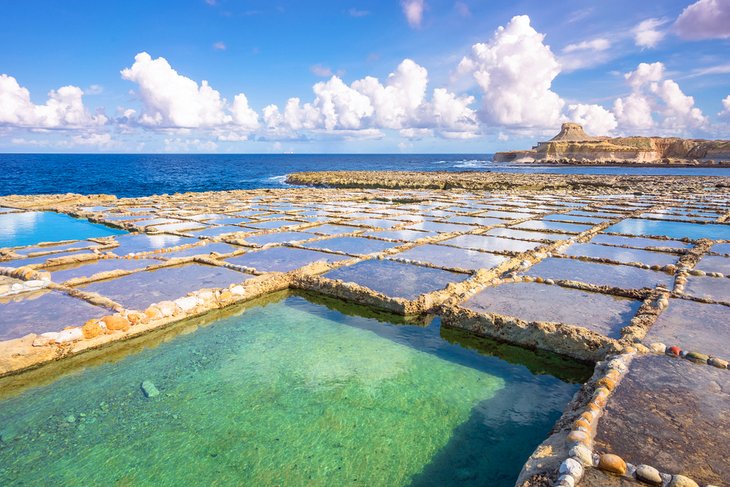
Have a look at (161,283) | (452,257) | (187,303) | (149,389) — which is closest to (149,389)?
(149,389)

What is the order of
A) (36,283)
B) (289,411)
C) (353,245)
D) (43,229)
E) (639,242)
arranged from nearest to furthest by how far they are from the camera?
(289,411), (36,283), (353,245), (639,242), (43,229)

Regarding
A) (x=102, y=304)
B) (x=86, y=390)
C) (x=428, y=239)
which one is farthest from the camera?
(x=428, y=239)

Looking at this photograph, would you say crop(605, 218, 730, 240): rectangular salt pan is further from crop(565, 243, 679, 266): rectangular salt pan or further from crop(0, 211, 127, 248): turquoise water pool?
crop(0, 211, 127, 248): turquoise water pool

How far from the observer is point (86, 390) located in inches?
162

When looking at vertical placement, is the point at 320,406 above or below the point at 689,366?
below

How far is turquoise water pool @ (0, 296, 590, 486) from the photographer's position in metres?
3.08

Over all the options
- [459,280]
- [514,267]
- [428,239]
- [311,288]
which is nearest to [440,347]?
[459,280]

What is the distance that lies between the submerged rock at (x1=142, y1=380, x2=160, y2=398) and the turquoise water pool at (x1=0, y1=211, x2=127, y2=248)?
8.53 m

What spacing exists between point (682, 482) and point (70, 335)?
5.61 m

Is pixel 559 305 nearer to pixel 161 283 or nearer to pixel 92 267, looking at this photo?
pixel 161 283

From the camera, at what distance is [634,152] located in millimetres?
110312

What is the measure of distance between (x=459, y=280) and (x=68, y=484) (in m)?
5.47

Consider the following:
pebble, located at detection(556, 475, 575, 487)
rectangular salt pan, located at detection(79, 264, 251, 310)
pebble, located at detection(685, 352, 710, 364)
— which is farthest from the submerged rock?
pebble, located at detection(685, 352, 710, 364)

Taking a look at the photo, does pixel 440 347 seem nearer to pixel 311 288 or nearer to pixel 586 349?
pixel 586 349
